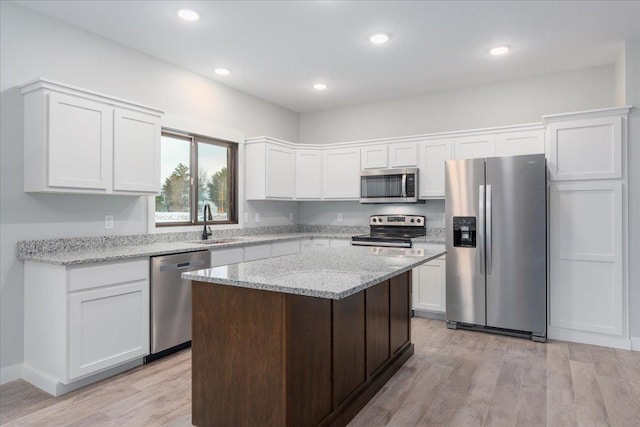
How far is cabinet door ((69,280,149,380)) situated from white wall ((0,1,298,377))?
63 centimetres

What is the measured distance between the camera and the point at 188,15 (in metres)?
3.02

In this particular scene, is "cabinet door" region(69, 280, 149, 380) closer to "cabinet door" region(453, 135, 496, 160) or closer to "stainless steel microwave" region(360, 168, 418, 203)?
"stainless steel microwave" region(360, 168, 418, 203)

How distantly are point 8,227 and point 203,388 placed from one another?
6.40 feet

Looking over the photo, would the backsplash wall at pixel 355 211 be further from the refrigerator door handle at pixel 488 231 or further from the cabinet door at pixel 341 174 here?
the refrigerator door handle at pixel 488 231

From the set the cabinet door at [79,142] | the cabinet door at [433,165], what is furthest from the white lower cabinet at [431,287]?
the cabinet door at [79,142]

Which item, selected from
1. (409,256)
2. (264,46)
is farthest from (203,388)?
(264,46)

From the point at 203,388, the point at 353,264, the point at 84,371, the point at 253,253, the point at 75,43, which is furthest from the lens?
the point at 253,253

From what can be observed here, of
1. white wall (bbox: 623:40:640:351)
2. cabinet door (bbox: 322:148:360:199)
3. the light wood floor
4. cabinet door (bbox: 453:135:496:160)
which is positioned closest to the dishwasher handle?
the light wood floor

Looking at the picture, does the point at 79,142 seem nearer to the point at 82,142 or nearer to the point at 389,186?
the point at 82,142

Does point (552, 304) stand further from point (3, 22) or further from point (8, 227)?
point (3, 22)

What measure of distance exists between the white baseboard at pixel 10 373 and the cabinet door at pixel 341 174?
369 centimetres

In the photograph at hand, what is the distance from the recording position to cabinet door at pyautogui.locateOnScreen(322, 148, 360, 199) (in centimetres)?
520

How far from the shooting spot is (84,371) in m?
2.68

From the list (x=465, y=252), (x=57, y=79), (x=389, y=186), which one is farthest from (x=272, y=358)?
(x=389, y=186)
